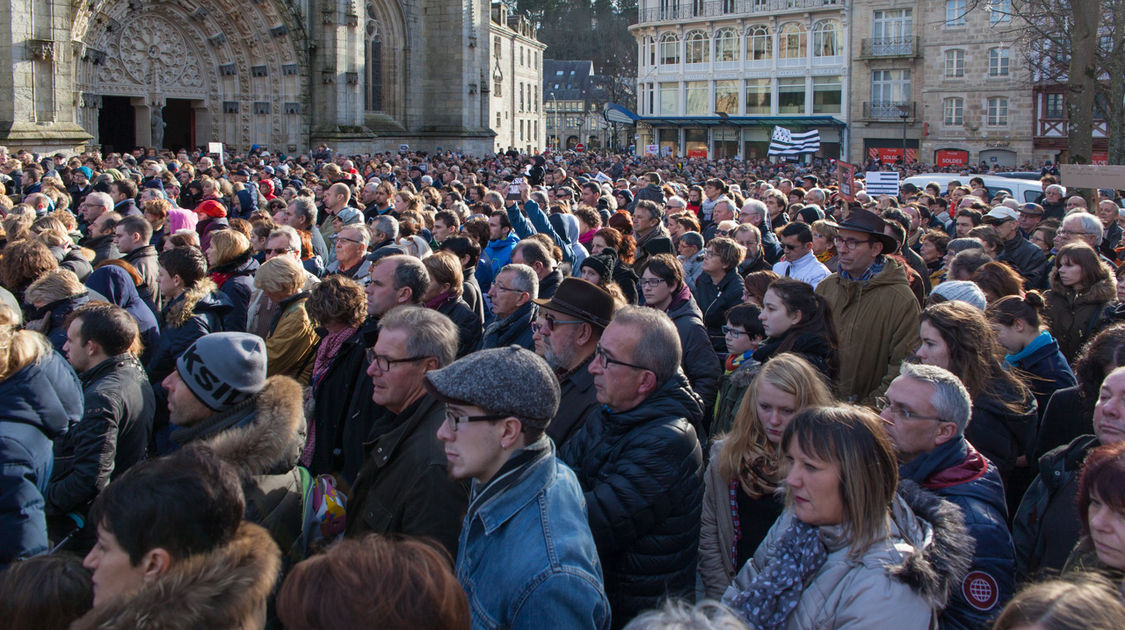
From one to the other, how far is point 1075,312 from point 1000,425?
2.81 metres

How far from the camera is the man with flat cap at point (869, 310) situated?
550 centimetres

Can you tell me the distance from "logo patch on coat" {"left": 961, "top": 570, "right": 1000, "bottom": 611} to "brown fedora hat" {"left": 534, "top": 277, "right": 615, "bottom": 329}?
1922mm

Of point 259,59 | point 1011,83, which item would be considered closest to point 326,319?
point 259,59

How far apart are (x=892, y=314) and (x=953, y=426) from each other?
240cm

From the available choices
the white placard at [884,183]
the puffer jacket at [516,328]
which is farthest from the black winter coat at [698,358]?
the white placard at [884,183]

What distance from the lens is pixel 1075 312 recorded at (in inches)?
250

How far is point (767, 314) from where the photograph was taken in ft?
15.5

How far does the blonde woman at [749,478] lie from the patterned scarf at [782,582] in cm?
78

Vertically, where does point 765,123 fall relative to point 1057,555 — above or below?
above

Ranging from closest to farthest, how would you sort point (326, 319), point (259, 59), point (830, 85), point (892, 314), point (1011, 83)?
1. point (326, 319)
2. point (892, 314)
3. point (259, 59)
4. point (1011, 83)
5. point (830, 85)

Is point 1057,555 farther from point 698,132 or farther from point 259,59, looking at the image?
point 698,132

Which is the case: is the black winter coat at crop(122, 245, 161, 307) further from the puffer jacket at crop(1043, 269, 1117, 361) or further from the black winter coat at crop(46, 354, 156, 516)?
the puffer jacket at crop(1043, 269, 1117, 361)

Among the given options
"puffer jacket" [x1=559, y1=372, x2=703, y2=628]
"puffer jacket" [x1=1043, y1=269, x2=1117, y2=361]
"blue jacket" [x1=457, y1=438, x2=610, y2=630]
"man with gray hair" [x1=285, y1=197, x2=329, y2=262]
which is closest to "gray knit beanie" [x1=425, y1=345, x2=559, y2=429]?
"blue jacket" [x1=457, y1=438, x2=610, y2=630]

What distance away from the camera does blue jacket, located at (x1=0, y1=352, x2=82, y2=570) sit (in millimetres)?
3422
